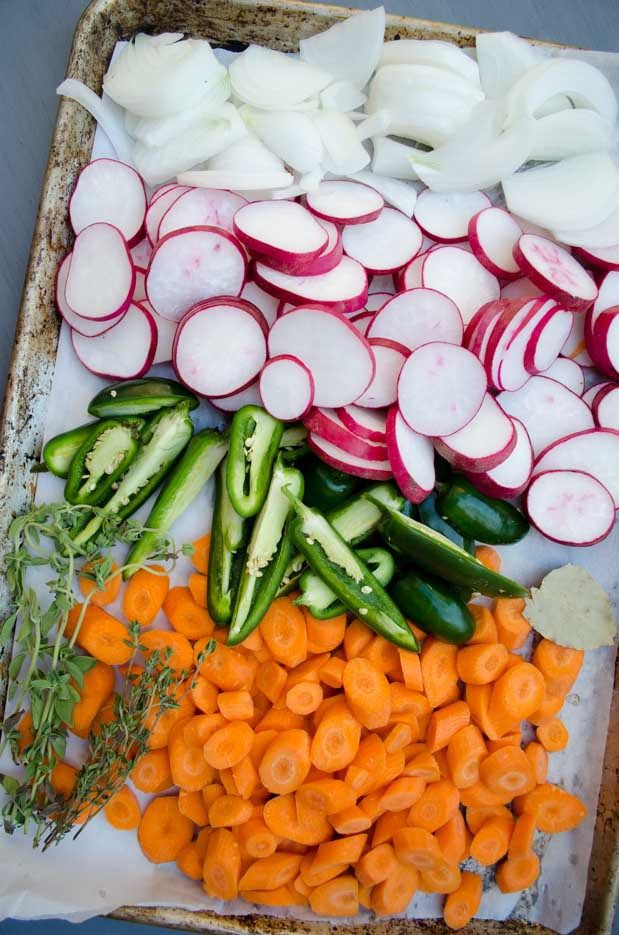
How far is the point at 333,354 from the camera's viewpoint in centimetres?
183

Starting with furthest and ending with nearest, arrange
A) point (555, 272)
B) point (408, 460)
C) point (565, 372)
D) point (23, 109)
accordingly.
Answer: point (23, 109)
point (565, 372)
point (555, 272)
point (408, 460)

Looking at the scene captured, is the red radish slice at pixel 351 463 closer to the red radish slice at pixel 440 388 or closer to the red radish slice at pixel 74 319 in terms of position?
the red radish slice at pixel 440 388

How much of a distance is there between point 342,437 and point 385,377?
194mm

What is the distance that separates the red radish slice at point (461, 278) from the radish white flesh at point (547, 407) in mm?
241

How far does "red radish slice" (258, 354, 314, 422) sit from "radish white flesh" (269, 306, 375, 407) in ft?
0.12

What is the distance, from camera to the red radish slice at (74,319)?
1903 mm

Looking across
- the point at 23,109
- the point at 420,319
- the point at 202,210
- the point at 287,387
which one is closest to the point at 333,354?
the point at 287,387

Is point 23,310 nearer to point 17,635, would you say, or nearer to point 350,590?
point 17,635

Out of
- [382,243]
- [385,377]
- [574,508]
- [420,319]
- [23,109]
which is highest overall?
[23,109]

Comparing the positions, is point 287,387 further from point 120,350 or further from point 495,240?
point 495,240

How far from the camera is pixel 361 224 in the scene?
201 centimetres

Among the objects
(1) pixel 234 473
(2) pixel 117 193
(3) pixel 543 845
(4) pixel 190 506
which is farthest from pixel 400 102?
(3) pixel 543 845

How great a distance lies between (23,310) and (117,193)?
1.28 ft

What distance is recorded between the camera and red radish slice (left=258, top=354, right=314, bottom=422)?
5.97ft
